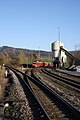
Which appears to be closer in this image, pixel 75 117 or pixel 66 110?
pixel 75 117

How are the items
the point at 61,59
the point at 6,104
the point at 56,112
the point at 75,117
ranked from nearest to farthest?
the point at 75,117, the point at 56,112, the point at 6,104, the point at 61,59

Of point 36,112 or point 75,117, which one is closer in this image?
point 75,117

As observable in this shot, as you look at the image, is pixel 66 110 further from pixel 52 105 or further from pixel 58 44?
pixel 58 44

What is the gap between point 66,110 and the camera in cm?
1355

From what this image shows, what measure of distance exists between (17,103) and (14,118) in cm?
403

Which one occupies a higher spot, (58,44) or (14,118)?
(58,44)

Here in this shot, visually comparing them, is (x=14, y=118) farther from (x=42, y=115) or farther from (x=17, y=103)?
(x=17, y=103)

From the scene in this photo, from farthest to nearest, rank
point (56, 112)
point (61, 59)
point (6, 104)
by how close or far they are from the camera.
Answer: point (61, 59) < point (6, 104) < point (56, 112)

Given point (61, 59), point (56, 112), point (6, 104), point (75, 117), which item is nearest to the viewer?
point (75, 117)

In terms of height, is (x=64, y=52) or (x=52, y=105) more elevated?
(x=64, y=52)

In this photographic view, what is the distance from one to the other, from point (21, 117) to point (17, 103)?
3.93m

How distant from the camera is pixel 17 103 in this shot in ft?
52.3

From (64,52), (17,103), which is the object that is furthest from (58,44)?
(17,103)

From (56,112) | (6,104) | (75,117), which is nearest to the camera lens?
(75,117)
